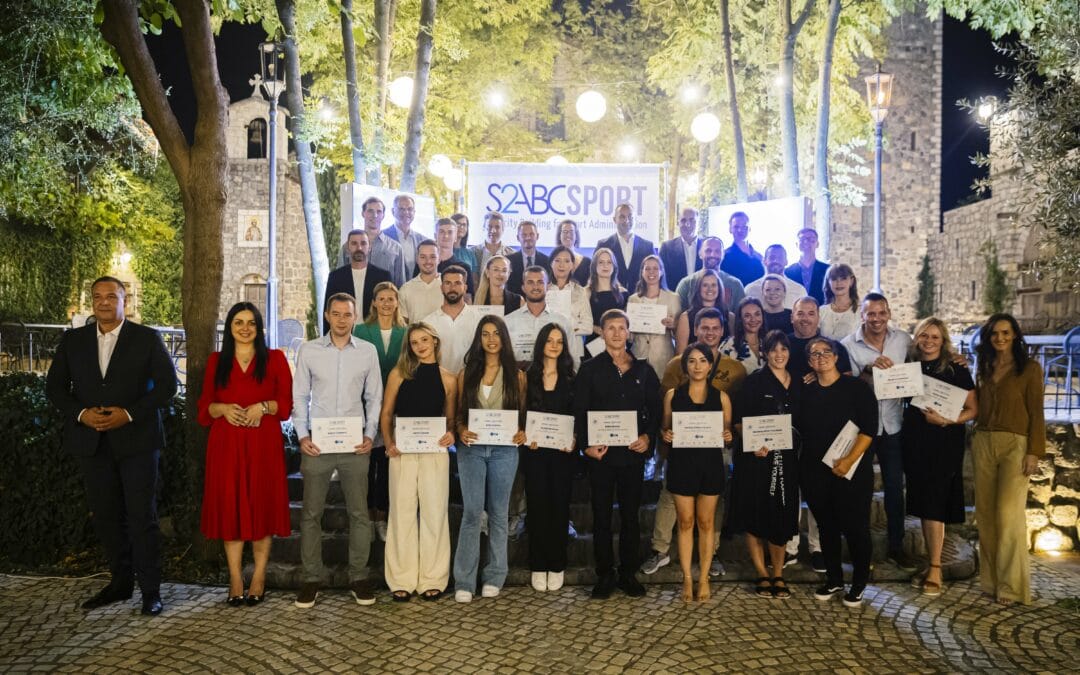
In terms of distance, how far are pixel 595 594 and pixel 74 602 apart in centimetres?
360

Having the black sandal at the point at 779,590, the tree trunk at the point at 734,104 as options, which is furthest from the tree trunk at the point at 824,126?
the black sandal at the point at 779,590

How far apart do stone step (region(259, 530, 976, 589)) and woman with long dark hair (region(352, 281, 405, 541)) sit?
0.97 ft

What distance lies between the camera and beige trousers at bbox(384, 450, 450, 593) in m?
5.26

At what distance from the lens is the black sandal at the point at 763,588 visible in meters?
5.32

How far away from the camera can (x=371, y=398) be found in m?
5.26

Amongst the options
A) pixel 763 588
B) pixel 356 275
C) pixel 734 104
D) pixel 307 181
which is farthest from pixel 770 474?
pixel 734 104

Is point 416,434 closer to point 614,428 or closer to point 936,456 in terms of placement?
point 614,428

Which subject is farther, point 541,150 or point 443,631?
point 541,150

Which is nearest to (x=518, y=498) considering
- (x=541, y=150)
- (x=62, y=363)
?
(x=62, y=363)

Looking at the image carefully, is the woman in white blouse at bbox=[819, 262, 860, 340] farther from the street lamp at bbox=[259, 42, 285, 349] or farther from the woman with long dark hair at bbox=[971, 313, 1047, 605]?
the street lamp at bbox=[259, 42, 285, 349]

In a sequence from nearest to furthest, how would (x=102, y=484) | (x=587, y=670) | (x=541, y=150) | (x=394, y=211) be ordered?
(x=587, y=670)
(x=102, y=484)
(x=394, y=211)
(x=541, y=150)

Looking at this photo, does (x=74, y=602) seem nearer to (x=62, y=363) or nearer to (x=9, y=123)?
(x=62, y=363)

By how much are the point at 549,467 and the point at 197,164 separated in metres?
3.57

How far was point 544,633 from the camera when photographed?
4.65 metres
